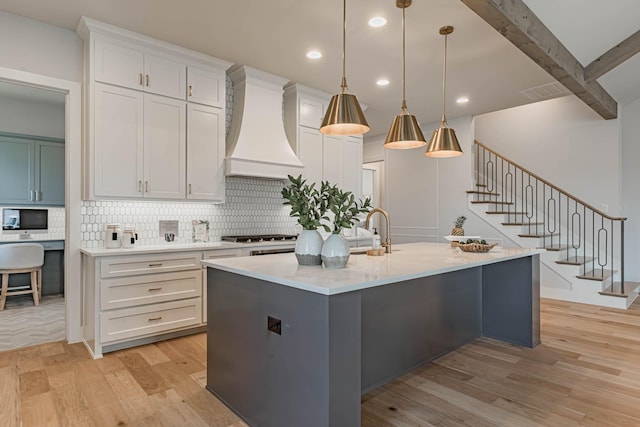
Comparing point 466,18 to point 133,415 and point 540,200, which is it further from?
point 540,200

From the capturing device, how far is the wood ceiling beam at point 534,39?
261cm

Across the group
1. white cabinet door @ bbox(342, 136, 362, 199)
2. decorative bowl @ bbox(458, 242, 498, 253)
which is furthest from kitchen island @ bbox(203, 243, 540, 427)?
white cabinet door @ bbox(342, 136, 362, 199)

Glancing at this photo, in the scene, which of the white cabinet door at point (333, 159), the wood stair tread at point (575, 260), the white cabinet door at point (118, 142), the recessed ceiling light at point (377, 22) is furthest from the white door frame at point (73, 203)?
the wood stair tread at point (575, 260)

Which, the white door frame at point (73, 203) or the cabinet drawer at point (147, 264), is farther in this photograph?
the white door frame at point (73, 203)

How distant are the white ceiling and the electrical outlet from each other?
2.43 m

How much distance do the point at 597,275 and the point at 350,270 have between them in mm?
4960

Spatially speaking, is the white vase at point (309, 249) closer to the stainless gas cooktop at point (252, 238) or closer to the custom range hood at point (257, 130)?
the stainless gas cooktop at point (252, 238)

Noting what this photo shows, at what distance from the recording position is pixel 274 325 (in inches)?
74.2

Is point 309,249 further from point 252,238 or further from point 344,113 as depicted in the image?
point 252,238

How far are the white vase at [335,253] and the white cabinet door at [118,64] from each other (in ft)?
8.74

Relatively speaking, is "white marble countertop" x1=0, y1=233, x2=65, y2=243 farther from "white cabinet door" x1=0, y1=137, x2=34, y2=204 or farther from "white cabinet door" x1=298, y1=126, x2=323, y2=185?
"white cabinet door" x1=298, y1=126, x2=323, y2=185

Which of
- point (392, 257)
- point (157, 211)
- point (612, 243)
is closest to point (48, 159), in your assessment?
point (157, 211)

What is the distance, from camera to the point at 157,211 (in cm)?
395

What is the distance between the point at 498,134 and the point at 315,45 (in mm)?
4760
